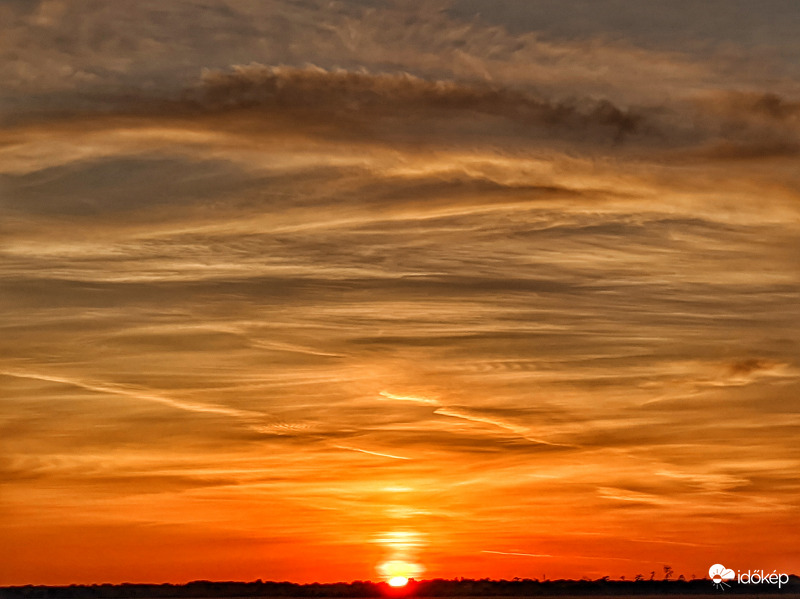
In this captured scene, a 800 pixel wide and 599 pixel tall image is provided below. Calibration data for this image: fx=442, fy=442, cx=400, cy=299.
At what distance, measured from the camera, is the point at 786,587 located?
64375 mm

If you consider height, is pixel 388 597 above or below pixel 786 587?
below

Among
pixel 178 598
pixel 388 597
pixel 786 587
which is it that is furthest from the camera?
pixel 178 598

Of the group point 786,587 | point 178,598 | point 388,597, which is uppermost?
point 786,587

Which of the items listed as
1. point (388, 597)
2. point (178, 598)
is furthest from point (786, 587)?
point (178, 598)

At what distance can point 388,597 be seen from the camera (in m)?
74.9

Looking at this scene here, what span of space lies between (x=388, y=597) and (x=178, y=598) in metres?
58.9

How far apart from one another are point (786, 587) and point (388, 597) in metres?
59.8

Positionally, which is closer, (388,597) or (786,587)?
(786,587)

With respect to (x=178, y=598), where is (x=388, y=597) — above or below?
above

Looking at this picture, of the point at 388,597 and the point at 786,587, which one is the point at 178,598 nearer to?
the point at 388,597

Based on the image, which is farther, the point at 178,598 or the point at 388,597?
the point at 178,598

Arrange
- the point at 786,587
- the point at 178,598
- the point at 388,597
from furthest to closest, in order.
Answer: the point at 178,598
the point at 388,597
the point at 786,587

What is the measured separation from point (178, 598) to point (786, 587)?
117 meters
